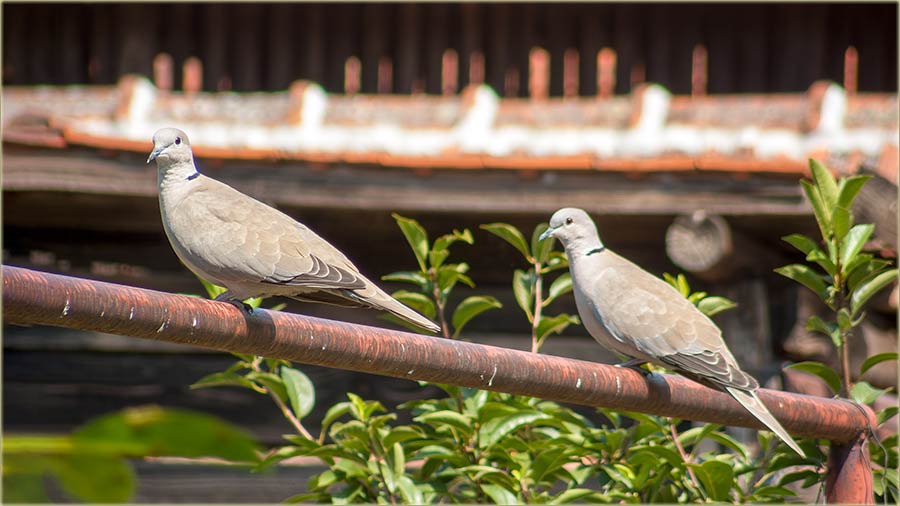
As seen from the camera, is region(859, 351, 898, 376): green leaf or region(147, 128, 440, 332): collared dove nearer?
region(147, 128, 440, 332): collared dove

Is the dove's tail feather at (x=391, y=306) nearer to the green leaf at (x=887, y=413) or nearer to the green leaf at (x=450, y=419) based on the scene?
the green leaf at (x=450, y=419)

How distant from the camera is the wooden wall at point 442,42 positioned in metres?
5.41

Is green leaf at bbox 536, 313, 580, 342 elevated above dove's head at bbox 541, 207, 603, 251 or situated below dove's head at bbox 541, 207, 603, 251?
below

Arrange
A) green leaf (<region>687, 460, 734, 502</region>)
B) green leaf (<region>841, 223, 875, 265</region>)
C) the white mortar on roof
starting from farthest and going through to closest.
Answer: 1. the white mortar on roof
2. green leaf (<region>841, 223, 875, 265</region>)
3. green leaf (<region>687, 460, 734, 502</region>)

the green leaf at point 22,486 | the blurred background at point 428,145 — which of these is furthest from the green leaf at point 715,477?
the green leaf at point 22,486

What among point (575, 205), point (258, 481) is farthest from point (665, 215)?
point (258, 481)

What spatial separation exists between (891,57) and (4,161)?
12.6ft

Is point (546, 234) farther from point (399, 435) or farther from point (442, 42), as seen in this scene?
point (442, 42)

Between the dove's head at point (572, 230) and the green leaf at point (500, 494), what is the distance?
71 centimetres

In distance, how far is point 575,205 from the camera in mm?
4332

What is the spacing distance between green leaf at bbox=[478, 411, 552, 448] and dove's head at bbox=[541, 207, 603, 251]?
1.76 ft

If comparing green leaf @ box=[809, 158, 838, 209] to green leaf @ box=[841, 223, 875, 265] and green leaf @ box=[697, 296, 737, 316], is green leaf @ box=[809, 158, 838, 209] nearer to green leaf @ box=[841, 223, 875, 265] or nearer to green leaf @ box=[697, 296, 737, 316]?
green leaf @ box=[841, 223, 875, 265]

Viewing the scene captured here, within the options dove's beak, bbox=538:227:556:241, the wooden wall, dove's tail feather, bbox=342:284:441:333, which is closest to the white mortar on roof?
the wooden wall

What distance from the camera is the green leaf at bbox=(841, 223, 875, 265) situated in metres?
2.93
